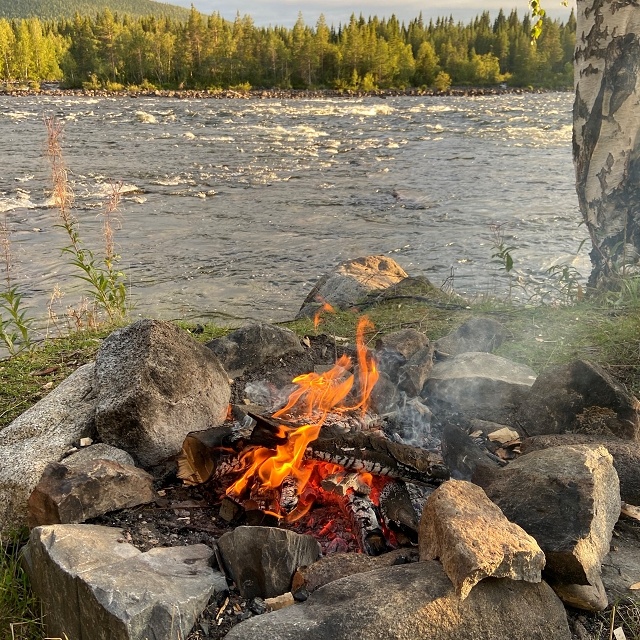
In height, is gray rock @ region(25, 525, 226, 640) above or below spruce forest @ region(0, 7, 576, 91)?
below

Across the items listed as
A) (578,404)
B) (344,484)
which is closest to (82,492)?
(344,484)

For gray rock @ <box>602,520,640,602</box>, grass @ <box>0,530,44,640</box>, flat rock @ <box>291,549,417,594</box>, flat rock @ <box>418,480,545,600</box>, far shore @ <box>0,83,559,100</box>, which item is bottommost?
grass @ <box>0,530,44,640</box>

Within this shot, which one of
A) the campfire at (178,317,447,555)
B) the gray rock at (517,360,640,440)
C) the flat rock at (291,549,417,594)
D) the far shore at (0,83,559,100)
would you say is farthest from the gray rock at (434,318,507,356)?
the far shore at (0,83,559,100)

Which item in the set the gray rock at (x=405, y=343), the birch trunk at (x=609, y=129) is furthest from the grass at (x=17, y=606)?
the birch trunk at (x=609, y=129)

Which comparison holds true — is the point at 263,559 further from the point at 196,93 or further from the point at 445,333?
the point at 196,93

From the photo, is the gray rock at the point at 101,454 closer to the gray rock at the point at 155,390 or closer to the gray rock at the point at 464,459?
the gray rock at the point at 155,390

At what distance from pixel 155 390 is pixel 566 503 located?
7.66 feet

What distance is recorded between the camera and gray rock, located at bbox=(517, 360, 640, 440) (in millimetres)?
3811

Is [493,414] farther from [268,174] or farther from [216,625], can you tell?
[268,174]

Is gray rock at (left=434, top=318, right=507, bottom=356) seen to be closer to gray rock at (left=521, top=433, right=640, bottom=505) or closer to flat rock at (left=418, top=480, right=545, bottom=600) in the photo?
gray rock at (left=521, top=433, right=640, bottom=505)

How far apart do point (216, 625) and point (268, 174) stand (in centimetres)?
1859

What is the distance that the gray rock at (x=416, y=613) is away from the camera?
→ 2.35 m

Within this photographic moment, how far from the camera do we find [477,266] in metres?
11.5

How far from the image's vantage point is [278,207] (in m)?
16.2
